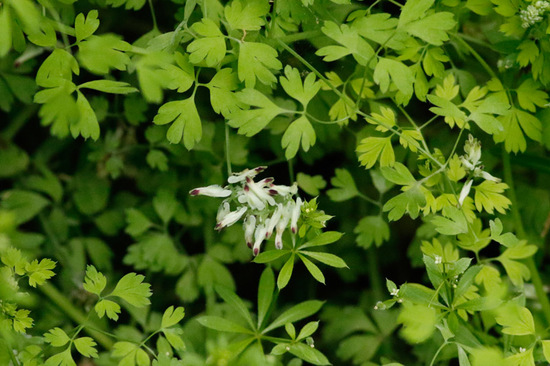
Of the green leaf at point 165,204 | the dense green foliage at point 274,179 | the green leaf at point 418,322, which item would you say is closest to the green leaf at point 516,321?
the dense green foliage at point 274,179

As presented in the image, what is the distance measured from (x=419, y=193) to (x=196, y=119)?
74 centimetres

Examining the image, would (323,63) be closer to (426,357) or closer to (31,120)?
(426,357)

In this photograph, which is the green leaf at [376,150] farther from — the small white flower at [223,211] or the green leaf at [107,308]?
the green leaf at [107,308]

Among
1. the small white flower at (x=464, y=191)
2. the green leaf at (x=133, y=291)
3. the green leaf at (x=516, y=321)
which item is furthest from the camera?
the small white flower at (x=464, y=191)

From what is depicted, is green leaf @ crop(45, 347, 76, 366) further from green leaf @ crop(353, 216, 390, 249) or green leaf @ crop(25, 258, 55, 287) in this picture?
green leaf @ crop(353, 216, 390, 249)

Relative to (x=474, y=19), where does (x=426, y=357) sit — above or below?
below

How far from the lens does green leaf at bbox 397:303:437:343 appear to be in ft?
4.75

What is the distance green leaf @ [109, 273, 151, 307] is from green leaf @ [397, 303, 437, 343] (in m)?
0.74

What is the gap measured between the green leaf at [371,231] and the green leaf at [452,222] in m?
0.48

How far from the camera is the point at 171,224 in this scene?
270 centimetres

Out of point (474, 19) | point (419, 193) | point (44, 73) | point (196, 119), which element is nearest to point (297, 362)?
point (419, 193)

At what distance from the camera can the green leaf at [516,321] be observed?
160cm

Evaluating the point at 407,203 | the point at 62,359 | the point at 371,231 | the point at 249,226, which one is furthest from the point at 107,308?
the point at 371,231

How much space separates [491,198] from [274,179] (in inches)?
29.6
